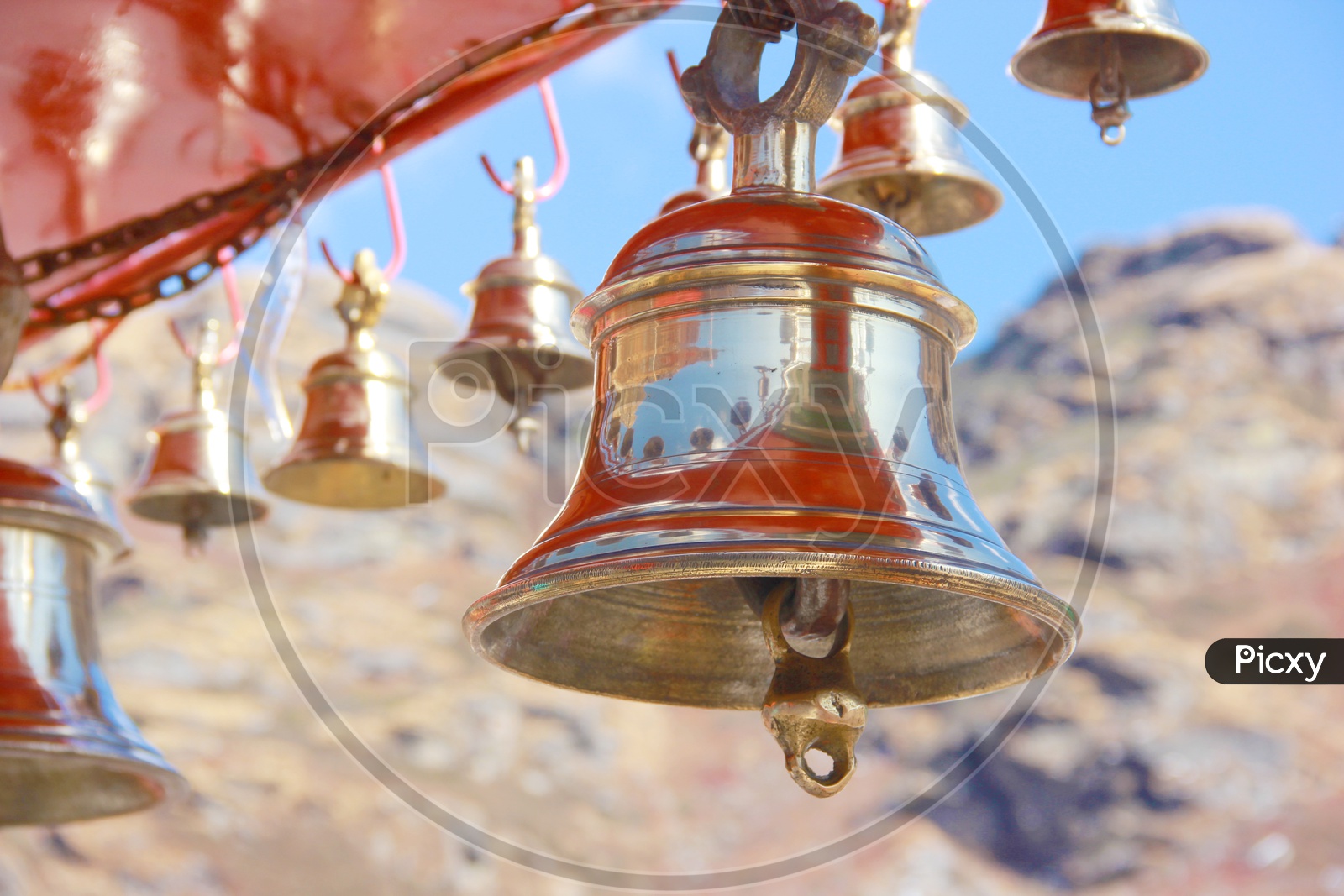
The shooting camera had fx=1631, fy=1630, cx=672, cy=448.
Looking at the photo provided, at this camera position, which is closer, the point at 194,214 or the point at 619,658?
the point at 619,658

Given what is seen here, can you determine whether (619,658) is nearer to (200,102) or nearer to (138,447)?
(200,102)

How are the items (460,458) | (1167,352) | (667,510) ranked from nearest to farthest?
(667,510)
(460,458)
(1167,352)

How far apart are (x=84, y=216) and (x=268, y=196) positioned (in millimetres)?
548

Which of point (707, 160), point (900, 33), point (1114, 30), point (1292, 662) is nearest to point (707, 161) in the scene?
point (707, 160)

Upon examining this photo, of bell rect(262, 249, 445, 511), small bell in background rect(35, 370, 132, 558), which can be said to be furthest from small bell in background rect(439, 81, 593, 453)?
small bell in background rect(35, 370, 132, 558)

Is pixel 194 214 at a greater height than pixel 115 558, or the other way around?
pixel 194 214

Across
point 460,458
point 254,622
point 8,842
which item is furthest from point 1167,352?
point 8,842

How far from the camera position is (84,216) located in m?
3.82

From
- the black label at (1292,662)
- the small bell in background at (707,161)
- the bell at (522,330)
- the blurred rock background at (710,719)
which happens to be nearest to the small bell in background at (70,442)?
the bell at (522,330)

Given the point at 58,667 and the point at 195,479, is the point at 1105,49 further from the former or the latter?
the point at 195,479

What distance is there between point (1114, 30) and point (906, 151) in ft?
1.58

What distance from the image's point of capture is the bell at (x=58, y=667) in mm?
2941

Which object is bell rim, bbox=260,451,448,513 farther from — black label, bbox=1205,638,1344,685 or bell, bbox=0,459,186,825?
black label, bbox=1205,638,1344,685

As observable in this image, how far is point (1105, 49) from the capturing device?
2604mm
